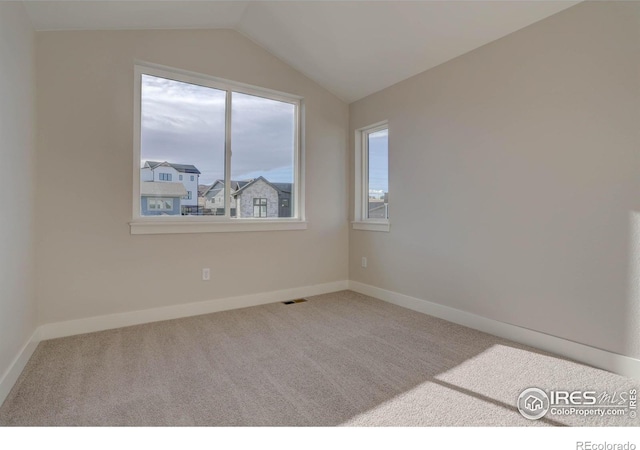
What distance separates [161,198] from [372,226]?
228 centimetres

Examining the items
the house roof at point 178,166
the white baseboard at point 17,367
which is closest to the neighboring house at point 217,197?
the house roof at point 178,166

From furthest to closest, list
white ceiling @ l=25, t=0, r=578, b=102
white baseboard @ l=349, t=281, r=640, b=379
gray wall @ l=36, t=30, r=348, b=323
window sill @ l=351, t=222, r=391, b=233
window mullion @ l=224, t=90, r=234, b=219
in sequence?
window sill @ l=351, t=222, r=391, b=233 → window mullion @ l=224, t=90, r=234, b=219 → gray wall @ l=36, t=30, r=348, b=323 → white ceiling @ l=25, t=0, r=578, b=102 → white baseboard @ l=349, t=281, r=640, b=379

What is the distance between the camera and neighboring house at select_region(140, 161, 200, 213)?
2.95 metres

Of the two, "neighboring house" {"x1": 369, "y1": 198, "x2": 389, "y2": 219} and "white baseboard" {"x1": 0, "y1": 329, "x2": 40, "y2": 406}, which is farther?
"neighboring house" {"x1": 369, "y1": 198, "x2": 389, "y2": 219}

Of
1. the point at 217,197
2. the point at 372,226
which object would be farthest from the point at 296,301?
the point at 217,197

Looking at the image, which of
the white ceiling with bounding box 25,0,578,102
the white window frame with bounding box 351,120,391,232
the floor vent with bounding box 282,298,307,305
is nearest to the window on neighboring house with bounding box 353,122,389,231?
the white window frame with bounding box 351,120,391,232

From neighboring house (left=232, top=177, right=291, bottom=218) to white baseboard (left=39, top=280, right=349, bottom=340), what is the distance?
2.96 feet

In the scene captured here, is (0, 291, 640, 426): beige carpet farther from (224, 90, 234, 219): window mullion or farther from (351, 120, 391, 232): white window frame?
(351, 120, 391, 232): white window frame

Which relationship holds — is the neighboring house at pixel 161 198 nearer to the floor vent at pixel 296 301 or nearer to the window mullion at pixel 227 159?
the window mullion at pixel 227 159

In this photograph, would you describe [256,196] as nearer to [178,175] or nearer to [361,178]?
[178,175]

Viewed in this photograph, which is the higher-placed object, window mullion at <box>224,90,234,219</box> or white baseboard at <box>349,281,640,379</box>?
window mullion at <box>224,90,234,219</box>

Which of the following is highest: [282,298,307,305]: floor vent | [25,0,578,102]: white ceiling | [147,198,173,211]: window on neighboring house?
[25,0,578,102]: white ceiling

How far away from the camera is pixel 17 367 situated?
6.33 ft

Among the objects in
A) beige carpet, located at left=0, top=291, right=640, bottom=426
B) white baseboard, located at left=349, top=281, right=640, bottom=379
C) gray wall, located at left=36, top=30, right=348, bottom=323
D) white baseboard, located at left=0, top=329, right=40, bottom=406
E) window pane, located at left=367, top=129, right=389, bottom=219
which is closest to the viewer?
beige carpet, located at left=0, top=291, right=640, bottom=426
